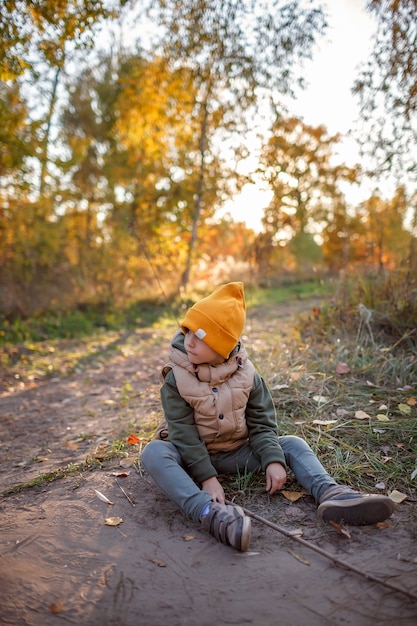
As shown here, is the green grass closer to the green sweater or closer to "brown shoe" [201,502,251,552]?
the green sweater

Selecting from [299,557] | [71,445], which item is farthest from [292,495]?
[71,445]

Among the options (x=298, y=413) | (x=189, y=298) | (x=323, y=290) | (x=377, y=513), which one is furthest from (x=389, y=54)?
(x=189, y=298)

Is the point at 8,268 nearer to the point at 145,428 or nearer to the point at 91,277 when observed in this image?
the point at 91,277

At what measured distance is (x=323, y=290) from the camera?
6.07 metres

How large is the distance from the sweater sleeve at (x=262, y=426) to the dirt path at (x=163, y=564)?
256mm

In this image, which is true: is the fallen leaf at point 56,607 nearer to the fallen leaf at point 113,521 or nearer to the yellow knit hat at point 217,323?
the fallen leaf at point 113,521

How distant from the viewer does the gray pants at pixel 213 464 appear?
7.10 feet

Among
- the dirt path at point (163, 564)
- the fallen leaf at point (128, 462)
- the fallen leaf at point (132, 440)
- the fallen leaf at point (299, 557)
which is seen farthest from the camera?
the fallen leaf at point (132, 440)

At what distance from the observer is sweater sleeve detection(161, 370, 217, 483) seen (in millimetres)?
2287

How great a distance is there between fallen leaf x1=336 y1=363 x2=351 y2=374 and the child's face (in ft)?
6.29

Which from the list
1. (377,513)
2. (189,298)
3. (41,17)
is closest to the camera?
(377,513)

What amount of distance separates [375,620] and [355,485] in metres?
0.97

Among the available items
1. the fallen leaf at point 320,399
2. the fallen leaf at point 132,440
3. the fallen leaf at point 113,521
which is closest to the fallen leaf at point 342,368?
the fallen leaf at point 320,399

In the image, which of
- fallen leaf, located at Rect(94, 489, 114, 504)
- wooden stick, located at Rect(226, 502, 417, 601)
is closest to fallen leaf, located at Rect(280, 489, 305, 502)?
wooden stick, located at Rect(226, 502, 417, 601)
